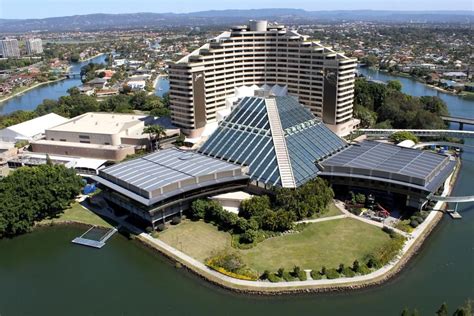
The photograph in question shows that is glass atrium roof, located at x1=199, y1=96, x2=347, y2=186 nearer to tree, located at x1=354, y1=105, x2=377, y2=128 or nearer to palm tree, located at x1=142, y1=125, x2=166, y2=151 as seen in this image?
palm tree, located at x1=142, y1=125, x2=166, y2=151

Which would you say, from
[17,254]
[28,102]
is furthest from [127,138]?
[28,102]

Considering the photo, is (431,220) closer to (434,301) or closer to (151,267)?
(434,301)

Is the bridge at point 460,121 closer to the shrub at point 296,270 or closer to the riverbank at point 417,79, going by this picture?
the riverbank at point 417,79

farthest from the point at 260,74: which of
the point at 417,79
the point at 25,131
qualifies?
the point at 417,79

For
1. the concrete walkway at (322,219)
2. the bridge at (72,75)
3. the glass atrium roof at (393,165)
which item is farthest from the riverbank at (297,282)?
the bridge at (72,75)

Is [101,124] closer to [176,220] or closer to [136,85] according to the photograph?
[176,220]

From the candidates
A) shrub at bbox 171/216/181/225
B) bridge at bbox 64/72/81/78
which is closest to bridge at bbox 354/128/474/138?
shrub at bbox 171/216/181/225
